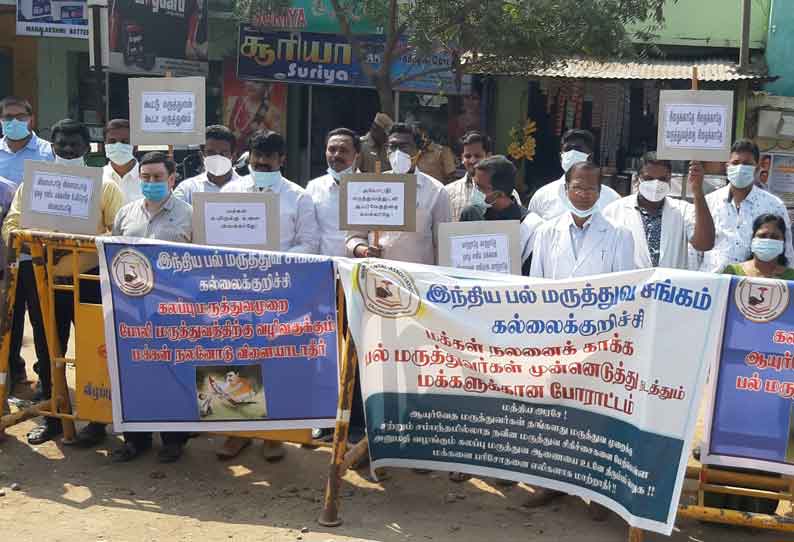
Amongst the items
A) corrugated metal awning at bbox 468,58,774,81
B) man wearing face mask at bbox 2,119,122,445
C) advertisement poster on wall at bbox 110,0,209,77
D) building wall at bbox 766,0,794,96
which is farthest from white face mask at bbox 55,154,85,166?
building wall at bbox 766,0,794,96

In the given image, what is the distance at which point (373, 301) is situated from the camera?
15.4 ft

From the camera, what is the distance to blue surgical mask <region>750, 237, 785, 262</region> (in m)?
5.01

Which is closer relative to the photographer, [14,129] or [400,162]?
[400,162]

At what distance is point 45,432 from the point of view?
5801 millimetres

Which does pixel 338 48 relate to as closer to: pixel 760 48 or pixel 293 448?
pixel 760 48

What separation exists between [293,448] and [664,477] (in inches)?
95.0

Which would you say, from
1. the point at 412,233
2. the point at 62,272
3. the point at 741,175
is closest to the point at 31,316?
the point at 62,272

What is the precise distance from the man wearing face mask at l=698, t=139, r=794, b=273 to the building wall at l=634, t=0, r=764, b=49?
10827 millimetres

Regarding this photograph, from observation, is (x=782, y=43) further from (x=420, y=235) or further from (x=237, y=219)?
(x=237, y=219)

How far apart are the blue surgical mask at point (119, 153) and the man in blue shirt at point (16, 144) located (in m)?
0.43

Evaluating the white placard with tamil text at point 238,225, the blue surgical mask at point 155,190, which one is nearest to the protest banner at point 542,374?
the white placard with tamil text at point 238,225

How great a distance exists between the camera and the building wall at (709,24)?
644 inches

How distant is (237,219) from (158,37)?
1057cm

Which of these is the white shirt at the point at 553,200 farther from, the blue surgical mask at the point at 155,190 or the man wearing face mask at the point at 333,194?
the blue surgical mask at the point at 155,190
